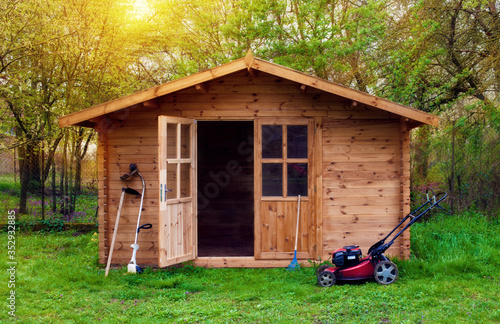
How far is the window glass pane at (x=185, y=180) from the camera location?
20.5 ft

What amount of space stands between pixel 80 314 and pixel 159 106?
3.02 metres

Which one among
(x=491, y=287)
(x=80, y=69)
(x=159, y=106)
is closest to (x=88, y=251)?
(x=159, y=106)

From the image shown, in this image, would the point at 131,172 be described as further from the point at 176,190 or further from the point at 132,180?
the point at 176,190

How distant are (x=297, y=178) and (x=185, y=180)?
1.57 metres

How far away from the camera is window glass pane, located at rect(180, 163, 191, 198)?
6238 millimetres

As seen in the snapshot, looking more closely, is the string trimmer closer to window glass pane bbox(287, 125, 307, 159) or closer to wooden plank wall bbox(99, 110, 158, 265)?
wooden plank wall bbox(99, 110, 158, 265)

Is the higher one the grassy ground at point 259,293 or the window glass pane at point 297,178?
the window glass pane at point 297,178

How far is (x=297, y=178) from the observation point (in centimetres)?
639

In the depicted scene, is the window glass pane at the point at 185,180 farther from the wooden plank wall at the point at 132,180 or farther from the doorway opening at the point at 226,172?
the doorway opening at the point at 226,172

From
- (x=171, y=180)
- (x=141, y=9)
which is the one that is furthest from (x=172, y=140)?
(x=141, y=9)

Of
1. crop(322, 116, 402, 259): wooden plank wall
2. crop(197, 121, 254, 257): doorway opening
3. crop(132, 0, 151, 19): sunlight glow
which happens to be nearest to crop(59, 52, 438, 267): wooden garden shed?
crop(322, 116, 402, 259): wooden plank wall

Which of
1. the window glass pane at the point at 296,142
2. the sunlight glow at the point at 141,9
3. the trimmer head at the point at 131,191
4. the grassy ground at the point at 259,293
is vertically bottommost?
the grassy ground at the point at 259,293

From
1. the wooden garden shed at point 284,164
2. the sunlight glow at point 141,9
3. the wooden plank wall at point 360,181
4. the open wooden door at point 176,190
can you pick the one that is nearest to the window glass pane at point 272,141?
the wooden garden shed at point 284,164

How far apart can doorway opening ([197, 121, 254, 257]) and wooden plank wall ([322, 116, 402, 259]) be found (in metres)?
3.65
